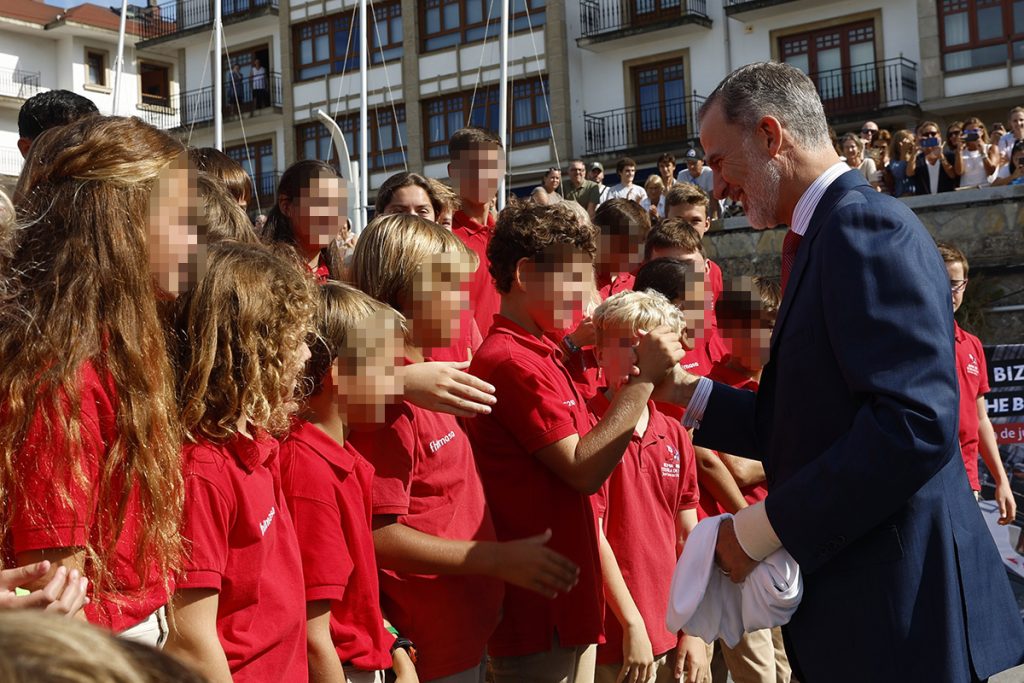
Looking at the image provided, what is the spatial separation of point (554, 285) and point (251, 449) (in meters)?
1.44

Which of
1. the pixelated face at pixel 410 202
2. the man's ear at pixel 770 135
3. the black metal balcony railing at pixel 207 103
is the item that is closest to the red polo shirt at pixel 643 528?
the man's ear at pixel 770 135

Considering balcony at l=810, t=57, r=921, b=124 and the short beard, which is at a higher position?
balcony at l=810, t=57, r=921, b=124

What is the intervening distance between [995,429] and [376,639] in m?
6.49

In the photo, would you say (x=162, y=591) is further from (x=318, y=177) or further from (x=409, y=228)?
(x=318, y=177)

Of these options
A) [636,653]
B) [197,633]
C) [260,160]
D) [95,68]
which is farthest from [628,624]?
[95,68]

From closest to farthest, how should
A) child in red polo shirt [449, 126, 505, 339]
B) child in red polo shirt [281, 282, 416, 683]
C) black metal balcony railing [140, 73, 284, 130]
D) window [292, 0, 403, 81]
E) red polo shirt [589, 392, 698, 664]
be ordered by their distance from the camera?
child in red polo shirt [281, 282, 416, 683]
red polo shirt [589, 392, 698, 664]
child in red polo shirt [449, 126, 505, 339]
window [292, 0, 403, 81]
black metal balcony railing [140, 73, 284, 130]

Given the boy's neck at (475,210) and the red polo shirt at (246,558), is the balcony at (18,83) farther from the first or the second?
the red polo shirt at (246,558)

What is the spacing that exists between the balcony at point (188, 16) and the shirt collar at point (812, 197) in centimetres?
3668

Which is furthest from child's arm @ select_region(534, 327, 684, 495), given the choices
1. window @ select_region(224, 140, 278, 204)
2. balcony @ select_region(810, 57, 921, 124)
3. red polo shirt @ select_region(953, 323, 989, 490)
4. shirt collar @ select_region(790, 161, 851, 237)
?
window @ select_region(224, 140, 278, 204)

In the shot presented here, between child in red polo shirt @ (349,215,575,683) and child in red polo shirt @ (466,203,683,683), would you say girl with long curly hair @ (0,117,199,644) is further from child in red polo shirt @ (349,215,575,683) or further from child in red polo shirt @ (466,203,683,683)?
child in red polo shirt @ (466,203,683,683)

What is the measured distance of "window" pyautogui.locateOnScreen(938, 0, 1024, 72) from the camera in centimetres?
2545

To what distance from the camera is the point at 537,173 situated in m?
31.0

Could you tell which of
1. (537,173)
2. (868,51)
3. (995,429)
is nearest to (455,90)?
(537,173)

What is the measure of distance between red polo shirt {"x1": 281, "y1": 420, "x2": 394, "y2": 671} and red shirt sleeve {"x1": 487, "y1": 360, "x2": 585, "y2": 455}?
0.65 meters
